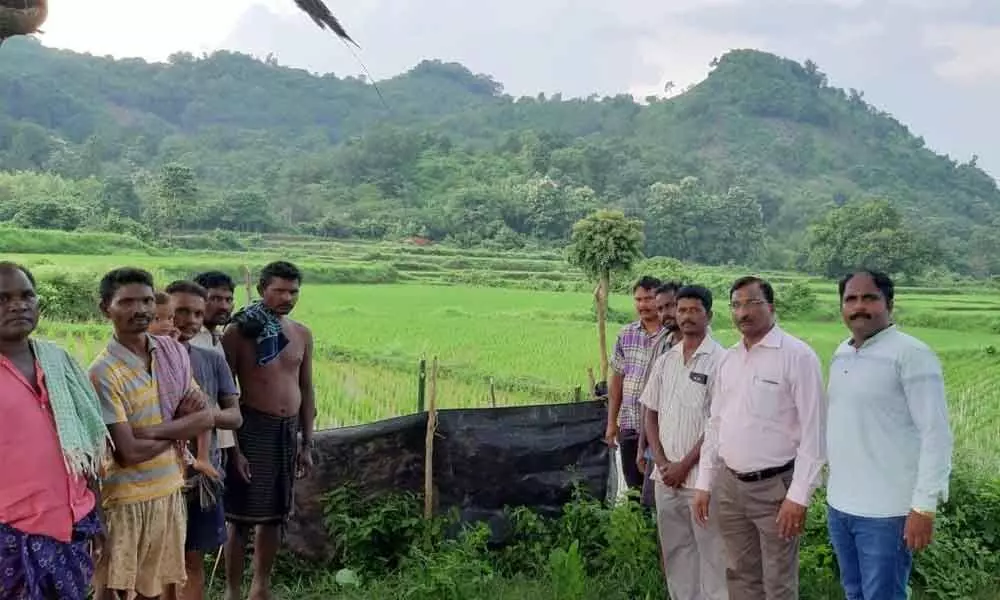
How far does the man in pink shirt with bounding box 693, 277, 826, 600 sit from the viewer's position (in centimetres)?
288

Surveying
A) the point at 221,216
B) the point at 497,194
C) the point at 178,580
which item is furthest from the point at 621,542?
the point at 497,194

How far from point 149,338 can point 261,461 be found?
99cm

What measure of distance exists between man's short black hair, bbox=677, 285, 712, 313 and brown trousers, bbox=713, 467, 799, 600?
0.68m

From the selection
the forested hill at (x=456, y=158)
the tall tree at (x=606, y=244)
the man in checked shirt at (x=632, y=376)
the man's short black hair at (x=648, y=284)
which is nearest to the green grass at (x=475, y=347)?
the tall tree at (x=606, y=244)

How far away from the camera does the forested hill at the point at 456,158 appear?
35125 mm

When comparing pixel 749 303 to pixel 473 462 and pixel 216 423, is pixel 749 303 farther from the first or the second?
pixel 216 423

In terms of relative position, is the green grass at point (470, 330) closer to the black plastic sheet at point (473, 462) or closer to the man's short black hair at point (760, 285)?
the black plastic sheet at point (473, 462)

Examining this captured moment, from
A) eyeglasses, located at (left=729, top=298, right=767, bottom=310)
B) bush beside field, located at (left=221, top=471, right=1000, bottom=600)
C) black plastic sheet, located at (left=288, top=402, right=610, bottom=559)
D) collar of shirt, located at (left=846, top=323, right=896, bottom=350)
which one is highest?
eyeglasses, located at (left=729, top=298, right=767, bottom=310)

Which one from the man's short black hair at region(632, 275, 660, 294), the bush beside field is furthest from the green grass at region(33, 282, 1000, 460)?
the man's short black hair at region(632, 275, 660, 294)

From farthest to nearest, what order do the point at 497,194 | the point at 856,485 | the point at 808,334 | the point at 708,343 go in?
the point at 497,194 → the point at 808,334 → the point at 708,343 → the point at 856,485

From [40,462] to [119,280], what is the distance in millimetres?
617

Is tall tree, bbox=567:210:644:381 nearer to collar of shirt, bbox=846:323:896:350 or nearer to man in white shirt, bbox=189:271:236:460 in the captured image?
man in white shirt, bbox=189:271:236:460

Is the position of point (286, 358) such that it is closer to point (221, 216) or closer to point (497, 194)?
point (221, 216)

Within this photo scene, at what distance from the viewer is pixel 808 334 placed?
52.2 ft
